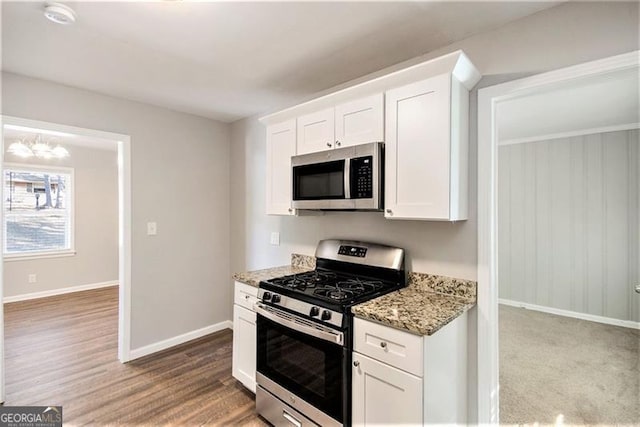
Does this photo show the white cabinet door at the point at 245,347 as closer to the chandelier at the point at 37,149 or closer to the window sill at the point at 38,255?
the chandelier at the point at 37,149

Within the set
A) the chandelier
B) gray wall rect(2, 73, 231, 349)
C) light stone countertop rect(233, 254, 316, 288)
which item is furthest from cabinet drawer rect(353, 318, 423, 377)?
the chandelier

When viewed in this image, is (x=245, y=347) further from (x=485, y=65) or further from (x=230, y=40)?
(x=485, y=65)

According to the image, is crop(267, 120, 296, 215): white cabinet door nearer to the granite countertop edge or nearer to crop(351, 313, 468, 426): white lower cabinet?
the granite countertop edge

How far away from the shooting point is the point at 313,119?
91.0 inches

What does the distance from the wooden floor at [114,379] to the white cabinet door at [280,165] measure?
1500mm

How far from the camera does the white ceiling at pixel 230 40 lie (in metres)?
1.64

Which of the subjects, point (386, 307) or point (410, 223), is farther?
point (410, 223)

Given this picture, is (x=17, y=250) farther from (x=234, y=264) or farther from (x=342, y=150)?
(x=342, y=150)

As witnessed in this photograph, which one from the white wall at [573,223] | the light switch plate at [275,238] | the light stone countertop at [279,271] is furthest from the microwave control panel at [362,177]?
the white wall at [573,223]

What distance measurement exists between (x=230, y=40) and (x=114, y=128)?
168cm

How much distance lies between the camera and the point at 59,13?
5.34 feet

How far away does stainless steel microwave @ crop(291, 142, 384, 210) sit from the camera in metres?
1.95

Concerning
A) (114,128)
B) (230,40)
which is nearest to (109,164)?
(114,128)

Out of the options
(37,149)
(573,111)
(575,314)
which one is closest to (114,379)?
(37,149)
